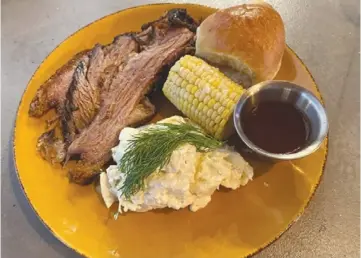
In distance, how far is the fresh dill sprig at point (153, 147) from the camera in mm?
1487

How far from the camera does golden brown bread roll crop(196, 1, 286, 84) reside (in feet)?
5.51

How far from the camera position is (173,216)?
61.7 inches

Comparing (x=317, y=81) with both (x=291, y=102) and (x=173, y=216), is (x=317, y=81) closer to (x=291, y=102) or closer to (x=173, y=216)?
(x=291, y=102)

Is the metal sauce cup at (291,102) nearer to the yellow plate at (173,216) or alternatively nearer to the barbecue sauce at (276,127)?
the barbecue sauce at (276,127)

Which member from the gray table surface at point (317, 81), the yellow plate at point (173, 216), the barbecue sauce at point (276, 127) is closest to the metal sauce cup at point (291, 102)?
the barbecue sauce at point (276, 127)

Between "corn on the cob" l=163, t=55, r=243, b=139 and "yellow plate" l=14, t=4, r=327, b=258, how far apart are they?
0.24 metres

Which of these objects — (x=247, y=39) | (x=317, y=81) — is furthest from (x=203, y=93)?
(x=317, y=81)

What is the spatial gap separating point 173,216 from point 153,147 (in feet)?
0.86

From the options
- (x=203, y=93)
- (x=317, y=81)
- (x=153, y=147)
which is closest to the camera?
(x=153, y=147)

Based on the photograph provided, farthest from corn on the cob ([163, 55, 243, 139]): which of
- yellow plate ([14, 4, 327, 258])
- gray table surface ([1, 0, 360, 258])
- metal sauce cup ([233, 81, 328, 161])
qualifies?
gray table surface ([1, 0, 360, 258])

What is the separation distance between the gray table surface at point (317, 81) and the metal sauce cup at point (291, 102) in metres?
0.35

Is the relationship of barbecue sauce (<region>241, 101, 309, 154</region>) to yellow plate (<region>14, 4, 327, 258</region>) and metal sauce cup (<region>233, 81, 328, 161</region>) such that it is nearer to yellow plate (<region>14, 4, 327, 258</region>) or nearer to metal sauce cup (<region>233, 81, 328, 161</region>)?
metal sauce cup (<region>233, 81, 328, 161</region>)

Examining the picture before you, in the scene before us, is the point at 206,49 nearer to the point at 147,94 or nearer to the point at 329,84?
the point at 147,94

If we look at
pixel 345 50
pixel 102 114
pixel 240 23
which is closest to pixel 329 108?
pixel 345 50
